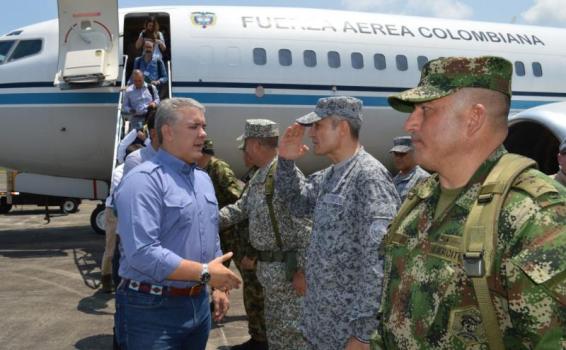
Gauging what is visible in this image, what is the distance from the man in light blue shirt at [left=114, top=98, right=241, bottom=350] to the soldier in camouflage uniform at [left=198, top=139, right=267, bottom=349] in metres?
2.05

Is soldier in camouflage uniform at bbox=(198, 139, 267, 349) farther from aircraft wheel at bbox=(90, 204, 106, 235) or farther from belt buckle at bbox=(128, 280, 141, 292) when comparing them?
aircraft wheel at bbox=(90, 204, 106, 235)

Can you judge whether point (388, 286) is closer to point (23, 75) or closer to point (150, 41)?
point (150, 41)

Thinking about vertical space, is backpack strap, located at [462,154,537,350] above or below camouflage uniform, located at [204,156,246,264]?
above

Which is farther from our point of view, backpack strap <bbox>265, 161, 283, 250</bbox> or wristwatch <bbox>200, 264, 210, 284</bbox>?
backpack strap <bbox>265, 161, 283, 250</bbox>

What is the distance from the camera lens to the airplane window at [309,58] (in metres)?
12.2

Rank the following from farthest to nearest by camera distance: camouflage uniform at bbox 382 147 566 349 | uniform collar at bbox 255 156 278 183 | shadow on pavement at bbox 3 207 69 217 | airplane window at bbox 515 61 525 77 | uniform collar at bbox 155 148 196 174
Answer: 1. shadow on pavement at bbox 3 207 69 217
2. airplane window at bbox 515 61 525 77
3. uniform collar at bbox 255 156 278 183
4. uniform collar at bbox 155 148 196 174
5. camouflage uniform at bbox 382 147 566 349

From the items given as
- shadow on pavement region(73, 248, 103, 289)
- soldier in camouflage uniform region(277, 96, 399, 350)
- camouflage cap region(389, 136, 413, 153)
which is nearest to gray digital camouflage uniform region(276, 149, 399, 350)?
soldier in camouflage uniform region(277, 96, 399, 350)

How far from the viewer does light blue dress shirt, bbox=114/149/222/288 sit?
3.06 m

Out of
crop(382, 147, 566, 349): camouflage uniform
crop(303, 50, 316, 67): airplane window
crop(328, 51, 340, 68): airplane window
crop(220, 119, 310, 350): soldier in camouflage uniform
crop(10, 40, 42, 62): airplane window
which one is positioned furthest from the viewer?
crop(328, 51, 340, 68): airplane window

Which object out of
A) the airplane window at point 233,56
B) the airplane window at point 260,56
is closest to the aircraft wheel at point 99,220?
the airplane window at point 233,56

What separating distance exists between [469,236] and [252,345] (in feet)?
14.4

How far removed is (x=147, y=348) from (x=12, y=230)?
13.5m

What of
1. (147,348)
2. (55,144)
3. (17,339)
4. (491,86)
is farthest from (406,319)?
(55,144)

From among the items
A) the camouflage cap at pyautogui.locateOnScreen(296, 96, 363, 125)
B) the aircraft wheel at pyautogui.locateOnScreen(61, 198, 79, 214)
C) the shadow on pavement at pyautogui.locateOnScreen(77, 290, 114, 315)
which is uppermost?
the camouflage cap at pyautogui.locateOnScreen(296, 96, 363, 125)
